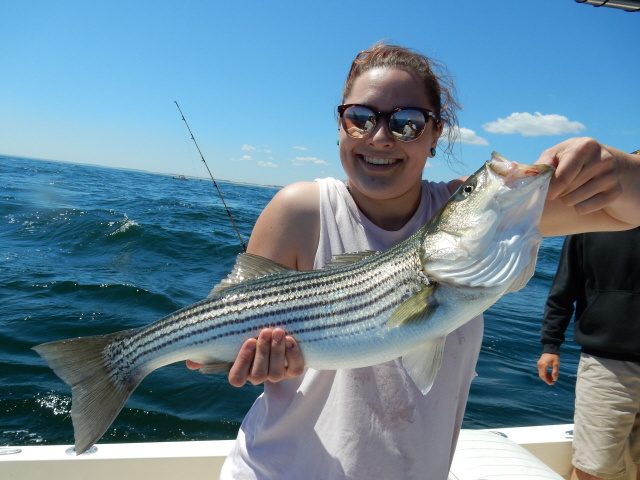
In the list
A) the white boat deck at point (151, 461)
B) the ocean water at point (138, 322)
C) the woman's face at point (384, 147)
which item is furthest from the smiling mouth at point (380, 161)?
the ocean water at point (138, 322)

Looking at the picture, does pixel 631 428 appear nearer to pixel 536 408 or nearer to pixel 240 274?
pixel 536 408

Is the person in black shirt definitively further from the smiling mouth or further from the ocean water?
the smiling mouth

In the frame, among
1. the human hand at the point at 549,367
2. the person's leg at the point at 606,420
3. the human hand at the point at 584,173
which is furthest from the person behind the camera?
the human hand at the point at 549,367

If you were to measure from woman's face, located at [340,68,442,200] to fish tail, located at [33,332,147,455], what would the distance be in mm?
1938

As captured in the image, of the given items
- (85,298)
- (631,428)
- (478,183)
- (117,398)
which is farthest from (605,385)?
(85,298)

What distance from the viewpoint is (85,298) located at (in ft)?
36.9

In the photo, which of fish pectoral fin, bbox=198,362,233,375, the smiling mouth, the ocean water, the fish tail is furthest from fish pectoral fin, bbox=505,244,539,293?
the ocean water

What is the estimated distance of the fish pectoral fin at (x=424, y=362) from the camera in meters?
2.49

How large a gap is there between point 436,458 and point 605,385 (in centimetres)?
391

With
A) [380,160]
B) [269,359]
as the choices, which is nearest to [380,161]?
[380,160]

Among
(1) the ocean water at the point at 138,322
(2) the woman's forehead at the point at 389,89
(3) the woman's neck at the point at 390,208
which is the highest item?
(2) the woman's forehead at the point at 389,89

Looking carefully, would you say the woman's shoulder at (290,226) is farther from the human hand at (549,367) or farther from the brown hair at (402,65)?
the human hand at (549,367)

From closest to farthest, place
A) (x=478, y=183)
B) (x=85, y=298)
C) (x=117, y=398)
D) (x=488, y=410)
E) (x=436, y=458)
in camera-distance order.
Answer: (x=478, y=183) → (x=436, y=458) → (x=117, y=398) → (x=488, y=410) → (x=85, y=298)

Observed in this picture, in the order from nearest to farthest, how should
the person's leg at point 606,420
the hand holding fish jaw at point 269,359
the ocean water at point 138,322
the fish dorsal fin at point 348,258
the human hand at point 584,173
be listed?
the human hand at point 584,173 → the hand holding fish jaw at point 269,359 → the fish dorsal fin at point 348,258 → the person's leg at point 606,420 → the ocean water at point 138,322
